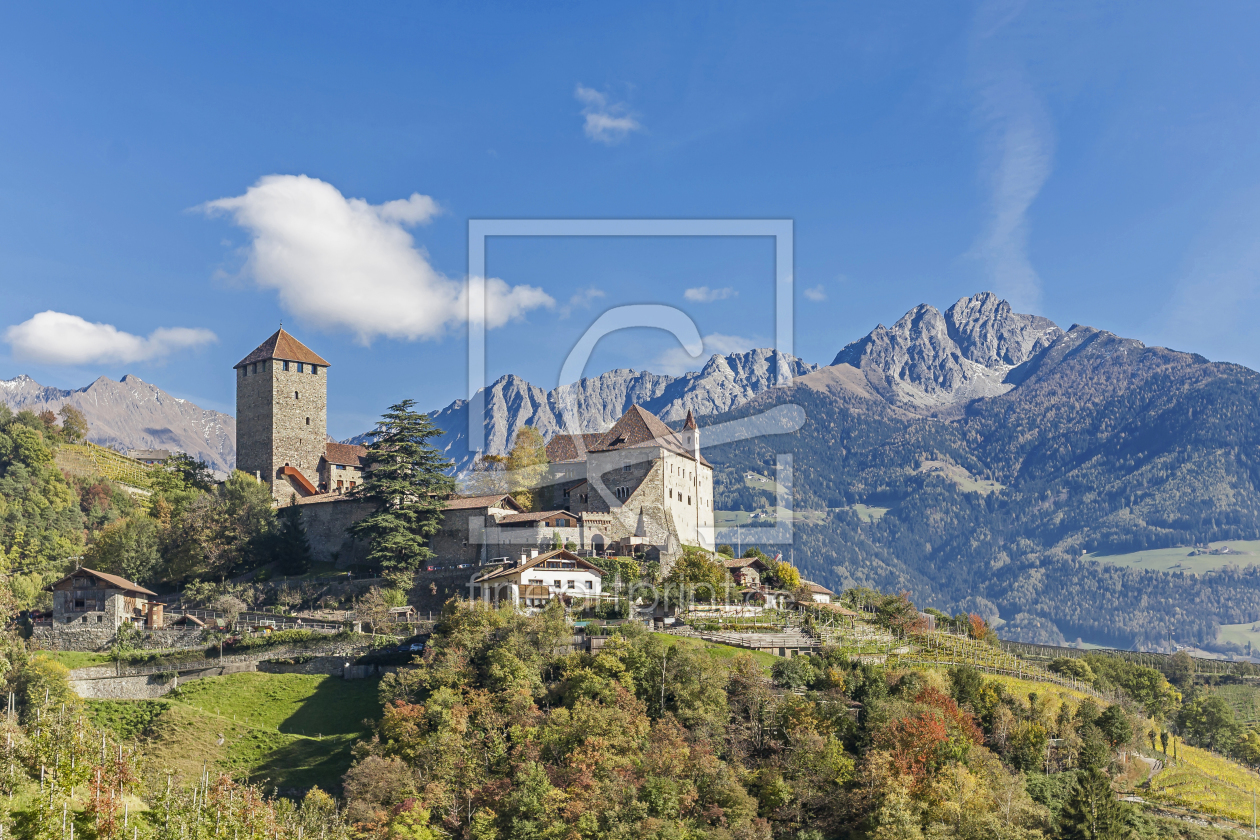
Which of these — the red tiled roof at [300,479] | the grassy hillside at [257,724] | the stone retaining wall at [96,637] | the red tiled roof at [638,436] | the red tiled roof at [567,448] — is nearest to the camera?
the grassy hillside at [257,724]

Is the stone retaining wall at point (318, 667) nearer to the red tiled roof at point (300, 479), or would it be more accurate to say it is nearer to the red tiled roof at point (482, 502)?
the red tiled roof at point (482, 502)

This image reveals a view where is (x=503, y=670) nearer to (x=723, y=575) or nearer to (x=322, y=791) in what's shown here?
(x=322, y=791)

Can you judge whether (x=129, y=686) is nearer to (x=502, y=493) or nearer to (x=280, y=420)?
(x=502, y=493)

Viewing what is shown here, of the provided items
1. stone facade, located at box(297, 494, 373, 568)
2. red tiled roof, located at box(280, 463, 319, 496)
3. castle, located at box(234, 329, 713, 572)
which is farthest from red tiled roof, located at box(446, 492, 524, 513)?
red tiled roof, located at box(280, 463, 319, 496)

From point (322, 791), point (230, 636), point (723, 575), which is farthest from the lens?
point (723, 575)

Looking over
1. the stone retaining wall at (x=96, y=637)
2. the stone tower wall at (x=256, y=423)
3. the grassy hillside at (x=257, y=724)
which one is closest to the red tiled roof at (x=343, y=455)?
the stone tower wall at (x=256, y=423)

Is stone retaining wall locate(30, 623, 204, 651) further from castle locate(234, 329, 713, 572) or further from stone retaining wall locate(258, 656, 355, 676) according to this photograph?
castle locate(234, 329, 713, 572)

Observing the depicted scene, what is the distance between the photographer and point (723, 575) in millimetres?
67000

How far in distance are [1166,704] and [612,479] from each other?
54474mm

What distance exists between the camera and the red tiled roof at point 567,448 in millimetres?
79562

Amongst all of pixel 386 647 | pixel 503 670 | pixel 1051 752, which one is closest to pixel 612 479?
pixel 386 647

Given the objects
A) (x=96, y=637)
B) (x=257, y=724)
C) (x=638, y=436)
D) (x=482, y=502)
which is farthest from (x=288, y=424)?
(x=257, y=724)

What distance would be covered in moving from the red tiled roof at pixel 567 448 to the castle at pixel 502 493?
5.9 inches

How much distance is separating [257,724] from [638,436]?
34.3m
